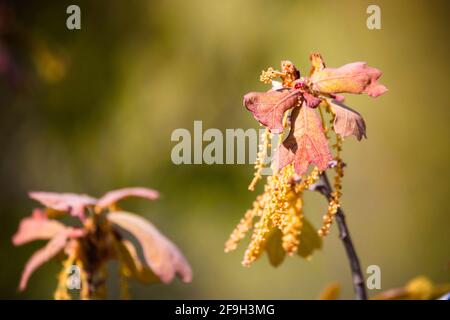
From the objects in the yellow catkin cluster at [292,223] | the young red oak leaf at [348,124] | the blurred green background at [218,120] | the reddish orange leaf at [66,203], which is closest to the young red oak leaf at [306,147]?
the young red oak leaf at [348,124]

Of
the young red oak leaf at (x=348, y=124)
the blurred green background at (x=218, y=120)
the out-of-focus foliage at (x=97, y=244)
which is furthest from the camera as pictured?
the blurred green background at (x=218, y=120)

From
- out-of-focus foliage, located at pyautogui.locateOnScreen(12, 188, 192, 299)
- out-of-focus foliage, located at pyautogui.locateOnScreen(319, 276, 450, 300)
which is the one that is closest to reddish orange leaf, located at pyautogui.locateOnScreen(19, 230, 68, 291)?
out-of-focus foliage, located at pyautogui.locateOnScreen(12, 188, 192, 299)

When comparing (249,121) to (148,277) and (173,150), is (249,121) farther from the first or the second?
(148,277)

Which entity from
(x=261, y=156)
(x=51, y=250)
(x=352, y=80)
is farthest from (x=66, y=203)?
(x=352, y=80)

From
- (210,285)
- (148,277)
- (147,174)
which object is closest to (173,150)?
(147,174)

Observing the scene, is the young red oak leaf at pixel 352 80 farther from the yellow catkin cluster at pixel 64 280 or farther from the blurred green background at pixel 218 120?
the blurred green background at pixel 218 120

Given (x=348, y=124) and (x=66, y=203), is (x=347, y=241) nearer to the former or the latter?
(x=348, y=124)
